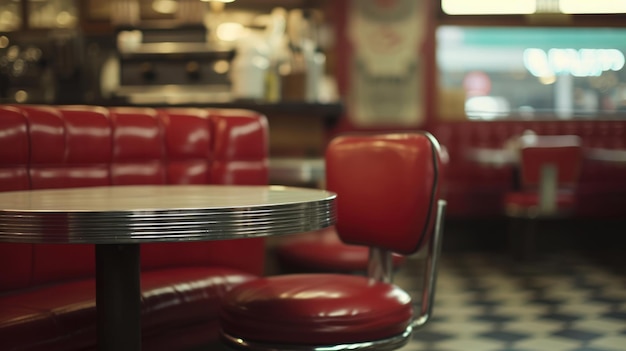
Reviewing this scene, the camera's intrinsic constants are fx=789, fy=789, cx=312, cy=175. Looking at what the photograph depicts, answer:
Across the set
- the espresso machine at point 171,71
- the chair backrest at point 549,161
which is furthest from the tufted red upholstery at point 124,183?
the chair backrest at point 549,161

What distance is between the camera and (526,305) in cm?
457

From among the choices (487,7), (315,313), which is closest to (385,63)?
(487,7)

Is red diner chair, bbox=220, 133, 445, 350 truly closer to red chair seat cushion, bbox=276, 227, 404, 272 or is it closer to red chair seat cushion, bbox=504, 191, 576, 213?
red chair seat cushion, bbox=276, 227, 404, 272

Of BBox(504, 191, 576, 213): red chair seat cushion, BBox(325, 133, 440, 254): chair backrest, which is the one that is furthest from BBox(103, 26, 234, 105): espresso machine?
BBox(325, 133, 440, 254): chair backrest

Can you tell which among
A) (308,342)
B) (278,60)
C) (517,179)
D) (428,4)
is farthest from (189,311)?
(428,4)

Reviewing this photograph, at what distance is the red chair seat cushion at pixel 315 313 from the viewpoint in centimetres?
201

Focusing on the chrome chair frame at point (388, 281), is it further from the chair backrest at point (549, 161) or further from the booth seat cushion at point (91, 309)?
the chair backrest at point (549, 161)

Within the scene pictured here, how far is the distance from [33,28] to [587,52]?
548cm

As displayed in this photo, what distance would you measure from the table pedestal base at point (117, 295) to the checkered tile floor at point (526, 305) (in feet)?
5.30

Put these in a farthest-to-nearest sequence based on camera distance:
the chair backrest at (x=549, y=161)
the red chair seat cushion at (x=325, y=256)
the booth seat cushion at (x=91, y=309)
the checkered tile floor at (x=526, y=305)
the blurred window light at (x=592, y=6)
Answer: the blurred window light at (x=592, y=6), the chair backrest at (x=549, y=161), the checkered tile floor at (x=526, y=305), the red chair seat cushion at (x=325, y=256), the booth seat cushion at (x=91, y=309)

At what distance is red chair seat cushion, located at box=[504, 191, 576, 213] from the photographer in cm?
585

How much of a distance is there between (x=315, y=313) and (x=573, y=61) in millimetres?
6453

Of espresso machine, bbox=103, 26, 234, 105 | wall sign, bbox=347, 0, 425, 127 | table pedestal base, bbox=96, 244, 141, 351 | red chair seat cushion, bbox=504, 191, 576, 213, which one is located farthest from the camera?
wall sign, bbox=347, 0, 425, 127

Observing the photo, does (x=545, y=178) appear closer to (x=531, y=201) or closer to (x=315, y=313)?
(x=531, y=201)
